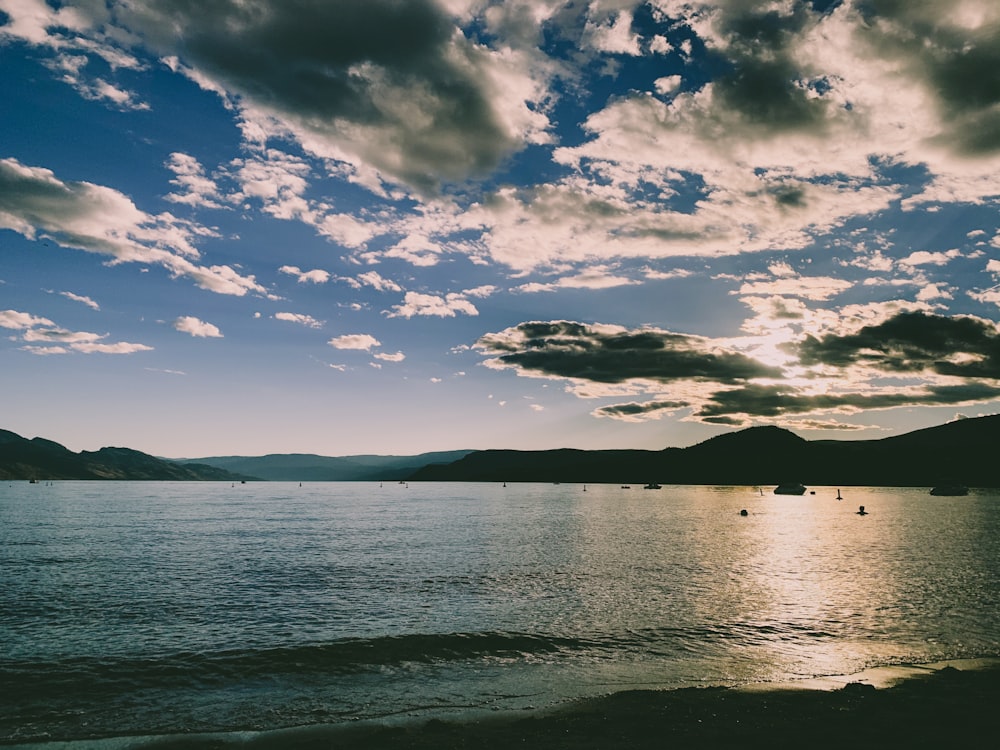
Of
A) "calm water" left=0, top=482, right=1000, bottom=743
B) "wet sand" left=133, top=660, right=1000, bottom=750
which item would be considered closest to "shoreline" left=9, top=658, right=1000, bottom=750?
"wet sand" left=133, top=660, right=1000, bottom=750

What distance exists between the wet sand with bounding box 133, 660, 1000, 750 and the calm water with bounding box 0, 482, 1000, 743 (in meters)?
1.91

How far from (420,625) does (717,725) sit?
59.5 ft

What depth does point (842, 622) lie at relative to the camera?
3338 cm

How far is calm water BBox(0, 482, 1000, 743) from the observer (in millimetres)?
21078

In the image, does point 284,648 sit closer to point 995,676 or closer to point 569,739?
point 569,739

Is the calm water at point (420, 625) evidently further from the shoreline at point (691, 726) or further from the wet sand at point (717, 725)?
the wet sand at point (717, 725)

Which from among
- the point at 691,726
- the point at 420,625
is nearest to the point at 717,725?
the point at 691,726

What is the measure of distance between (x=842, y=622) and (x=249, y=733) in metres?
31.7

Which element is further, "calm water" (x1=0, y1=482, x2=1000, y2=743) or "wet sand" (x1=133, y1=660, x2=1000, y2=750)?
"calm water" (x1=0, y1=482, x2=1000, y2=743)

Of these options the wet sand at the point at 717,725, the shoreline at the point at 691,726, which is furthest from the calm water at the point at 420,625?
the wet sand at the point at 717,725

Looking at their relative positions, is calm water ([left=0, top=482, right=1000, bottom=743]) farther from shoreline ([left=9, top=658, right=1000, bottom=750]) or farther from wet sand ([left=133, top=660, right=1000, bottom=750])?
wet sand ([left=133, top=660, right=1000, bottom=750])

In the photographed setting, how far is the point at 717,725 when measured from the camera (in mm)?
17297

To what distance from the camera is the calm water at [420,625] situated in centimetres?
2108

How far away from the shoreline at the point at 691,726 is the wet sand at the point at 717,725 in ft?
0.10
